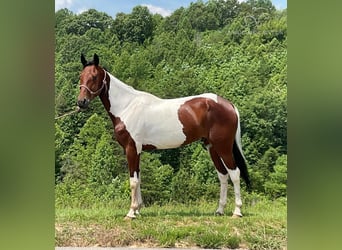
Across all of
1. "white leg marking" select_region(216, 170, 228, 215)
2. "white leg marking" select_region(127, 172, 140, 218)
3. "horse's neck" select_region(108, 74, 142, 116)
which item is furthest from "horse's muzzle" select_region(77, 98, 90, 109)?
"white leg marking" select_region(216, 170, 228, 215)

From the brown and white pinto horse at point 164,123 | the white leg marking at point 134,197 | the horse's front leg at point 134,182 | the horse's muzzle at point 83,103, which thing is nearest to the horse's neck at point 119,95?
the brown and white pinto horse at point 164,123

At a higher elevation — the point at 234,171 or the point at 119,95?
the point at 119,95

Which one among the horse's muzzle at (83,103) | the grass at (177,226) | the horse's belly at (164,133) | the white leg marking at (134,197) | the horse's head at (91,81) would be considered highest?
the horse's head at (91,81)

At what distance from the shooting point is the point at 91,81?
3002mm

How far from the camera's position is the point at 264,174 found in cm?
289

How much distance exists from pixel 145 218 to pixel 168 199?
0.18 m

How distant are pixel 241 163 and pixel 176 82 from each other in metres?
0.62

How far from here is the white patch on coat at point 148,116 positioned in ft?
9.61

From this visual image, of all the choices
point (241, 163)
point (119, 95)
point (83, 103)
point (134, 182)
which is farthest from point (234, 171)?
point (83, 103)

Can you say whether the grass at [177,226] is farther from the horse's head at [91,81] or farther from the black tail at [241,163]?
the horse's head at [91,81]

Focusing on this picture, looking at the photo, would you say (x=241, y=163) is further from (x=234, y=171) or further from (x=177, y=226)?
(x=177, y=226)

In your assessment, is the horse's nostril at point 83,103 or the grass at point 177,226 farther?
the horse's nostril at point 83,103

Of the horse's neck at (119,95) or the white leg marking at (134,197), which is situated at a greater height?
the horse's neck at (119,95)
